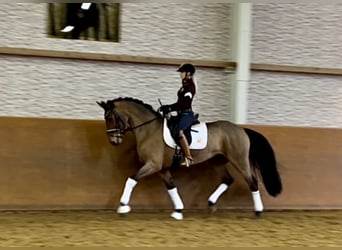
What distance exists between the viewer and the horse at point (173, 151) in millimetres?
6102

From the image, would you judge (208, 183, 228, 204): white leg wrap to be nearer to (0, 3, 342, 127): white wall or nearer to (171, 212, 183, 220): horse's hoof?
(171, 212, 183, 220): horse's hoof

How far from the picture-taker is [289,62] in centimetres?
794

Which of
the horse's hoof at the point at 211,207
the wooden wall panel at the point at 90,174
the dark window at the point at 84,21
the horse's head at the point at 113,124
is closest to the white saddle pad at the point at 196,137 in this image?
the horse's head at the point at 113,124

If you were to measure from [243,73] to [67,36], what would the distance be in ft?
7.51

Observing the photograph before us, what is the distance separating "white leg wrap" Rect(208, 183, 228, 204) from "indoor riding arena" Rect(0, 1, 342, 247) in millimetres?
103

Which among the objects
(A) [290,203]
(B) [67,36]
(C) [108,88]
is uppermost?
(B) [67,36]

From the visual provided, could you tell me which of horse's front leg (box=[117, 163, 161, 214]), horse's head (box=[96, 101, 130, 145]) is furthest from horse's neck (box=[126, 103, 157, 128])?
horse's front leg (box=[117, 163, 161, 214])

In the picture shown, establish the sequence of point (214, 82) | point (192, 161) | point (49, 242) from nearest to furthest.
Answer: point (49, 242), point (192, 161), point (214, 82)

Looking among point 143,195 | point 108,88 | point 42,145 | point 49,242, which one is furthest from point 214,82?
point 49,242

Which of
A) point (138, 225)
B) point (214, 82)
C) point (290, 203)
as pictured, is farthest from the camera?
point (214, 82)

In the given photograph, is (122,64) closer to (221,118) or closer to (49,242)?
(221,118)

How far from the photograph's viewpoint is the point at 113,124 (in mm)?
6094

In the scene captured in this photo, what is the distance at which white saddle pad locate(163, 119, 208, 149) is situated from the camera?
6.18 m

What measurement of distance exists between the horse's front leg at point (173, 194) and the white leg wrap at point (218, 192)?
39 cm
